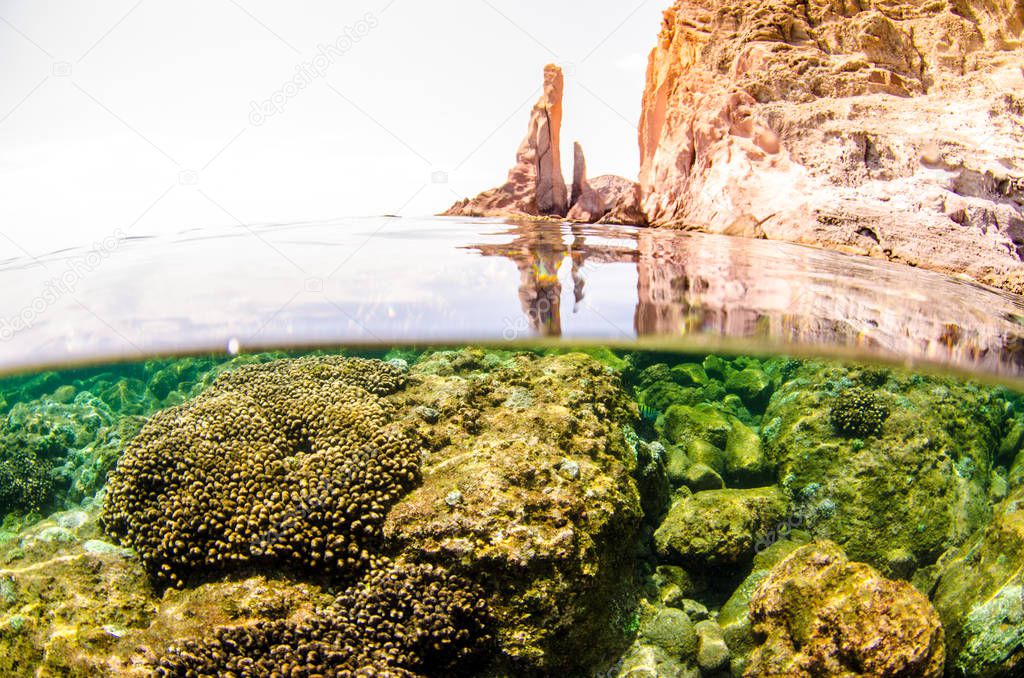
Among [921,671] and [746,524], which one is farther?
[746,524]

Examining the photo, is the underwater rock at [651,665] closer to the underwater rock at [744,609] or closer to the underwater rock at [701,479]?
the underwater rock at [744,609]

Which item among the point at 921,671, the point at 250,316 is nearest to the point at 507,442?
the point at 921,671

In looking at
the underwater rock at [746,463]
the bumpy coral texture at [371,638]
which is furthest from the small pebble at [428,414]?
the underwater rock at [746,463]

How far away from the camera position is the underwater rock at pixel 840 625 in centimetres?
461

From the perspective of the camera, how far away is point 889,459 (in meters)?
7.64

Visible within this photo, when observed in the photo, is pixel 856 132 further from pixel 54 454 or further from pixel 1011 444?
pixel 54 454

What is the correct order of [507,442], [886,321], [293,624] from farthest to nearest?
1. [886,321]
2. [507,442]
3. [293,624]

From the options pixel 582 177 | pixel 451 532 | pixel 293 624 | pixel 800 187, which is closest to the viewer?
pixel 293 624

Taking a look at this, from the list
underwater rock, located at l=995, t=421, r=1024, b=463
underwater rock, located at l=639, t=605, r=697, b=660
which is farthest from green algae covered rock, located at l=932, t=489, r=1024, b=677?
underwater rock, located at l=995, t=421, r=1024, b=463

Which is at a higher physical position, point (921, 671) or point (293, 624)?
point (293, 624)

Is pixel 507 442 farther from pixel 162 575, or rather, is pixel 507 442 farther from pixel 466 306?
pixel 162 575

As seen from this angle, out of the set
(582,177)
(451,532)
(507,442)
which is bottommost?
(451,532)

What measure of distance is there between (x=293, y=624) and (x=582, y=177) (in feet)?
37.7

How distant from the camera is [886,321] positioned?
22.9ft
